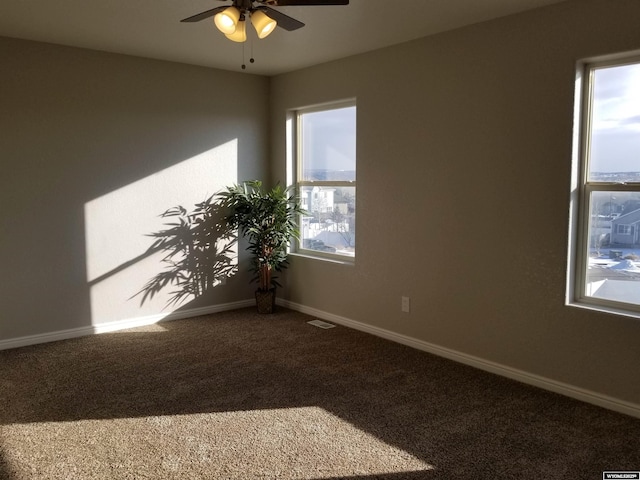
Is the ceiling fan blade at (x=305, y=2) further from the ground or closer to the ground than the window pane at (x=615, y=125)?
further from the ground

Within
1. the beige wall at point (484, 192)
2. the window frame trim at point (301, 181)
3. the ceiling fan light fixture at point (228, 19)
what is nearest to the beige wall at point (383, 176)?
the beige wall at point (484, 192)

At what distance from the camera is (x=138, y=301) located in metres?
4.88

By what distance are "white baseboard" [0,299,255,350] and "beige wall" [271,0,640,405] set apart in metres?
1.36

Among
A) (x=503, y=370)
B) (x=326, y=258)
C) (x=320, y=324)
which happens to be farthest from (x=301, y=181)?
(x=503, y=370)

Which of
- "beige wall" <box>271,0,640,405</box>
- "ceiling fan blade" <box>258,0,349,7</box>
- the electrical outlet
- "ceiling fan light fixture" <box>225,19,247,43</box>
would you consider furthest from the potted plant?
"ceiling fan blade" <box>258,0,349,7</box>

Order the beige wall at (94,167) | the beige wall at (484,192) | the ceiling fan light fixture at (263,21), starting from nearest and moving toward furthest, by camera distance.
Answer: the ceiling fan light fixture at (263,21) → the beige wall at (484,192) → the beige wall at (94,167)

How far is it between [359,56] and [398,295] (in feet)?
6.75

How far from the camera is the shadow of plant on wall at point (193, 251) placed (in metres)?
5.00

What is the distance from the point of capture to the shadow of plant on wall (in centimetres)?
500

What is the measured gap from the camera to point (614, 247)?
3146 mm

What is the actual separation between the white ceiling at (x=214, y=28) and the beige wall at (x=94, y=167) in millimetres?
261

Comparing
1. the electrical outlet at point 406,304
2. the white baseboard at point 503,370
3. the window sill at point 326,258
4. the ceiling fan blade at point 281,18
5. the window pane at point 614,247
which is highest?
the ceiling fan blade at point 281,18

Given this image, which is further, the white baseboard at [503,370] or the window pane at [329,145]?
the window pane at [329,145]

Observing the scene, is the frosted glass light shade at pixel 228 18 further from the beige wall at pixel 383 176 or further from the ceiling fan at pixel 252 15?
the beige wall at pixel 383 176
